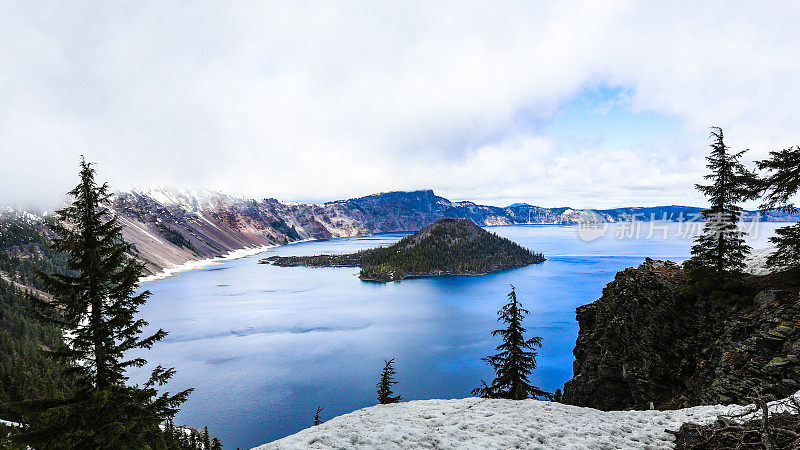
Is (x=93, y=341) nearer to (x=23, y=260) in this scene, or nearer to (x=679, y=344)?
(x=679, y=344)

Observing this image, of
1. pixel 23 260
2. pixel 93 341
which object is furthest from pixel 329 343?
pixel 23 260

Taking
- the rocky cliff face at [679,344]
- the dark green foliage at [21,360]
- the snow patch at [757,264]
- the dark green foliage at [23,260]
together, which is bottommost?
the dark green foliage at [21,360]

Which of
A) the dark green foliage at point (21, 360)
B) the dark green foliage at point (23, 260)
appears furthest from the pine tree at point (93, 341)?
the dark green foliage at point (23, 260)

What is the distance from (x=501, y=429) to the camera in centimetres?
1140

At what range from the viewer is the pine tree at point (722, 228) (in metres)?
22.2

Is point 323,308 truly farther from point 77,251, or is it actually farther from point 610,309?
point 77,251

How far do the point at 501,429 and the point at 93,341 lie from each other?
15.2 meters

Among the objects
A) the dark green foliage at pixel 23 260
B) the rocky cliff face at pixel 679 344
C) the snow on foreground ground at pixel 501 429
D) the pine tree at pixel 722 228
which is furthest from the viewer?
the dark green foliage at pixel 23 260

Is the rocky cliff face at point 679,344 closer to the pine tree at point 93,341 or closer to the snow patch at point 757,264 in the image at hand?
the snow patch at point 757,264

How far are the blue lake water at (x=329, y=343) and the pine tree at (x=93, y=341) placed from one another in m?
39.6

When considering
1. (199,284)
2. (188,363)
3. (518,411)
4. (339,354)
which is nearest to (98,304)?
(518,411)

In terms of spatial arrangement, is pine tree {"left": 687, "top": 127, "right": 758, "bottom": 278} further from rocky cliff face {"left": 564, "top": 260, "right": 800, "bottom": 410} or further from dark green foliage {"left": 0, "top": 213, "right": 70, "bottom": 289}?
dark green foliage {"left": 0, "top": 213, "right": 70, "bottom": 289}

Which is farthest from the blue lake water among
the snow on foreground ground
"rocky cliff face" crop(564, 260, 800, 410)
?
the snow on foreground ground

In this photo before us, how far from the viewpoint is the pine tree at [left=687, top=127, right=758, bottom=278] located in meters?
22.2
